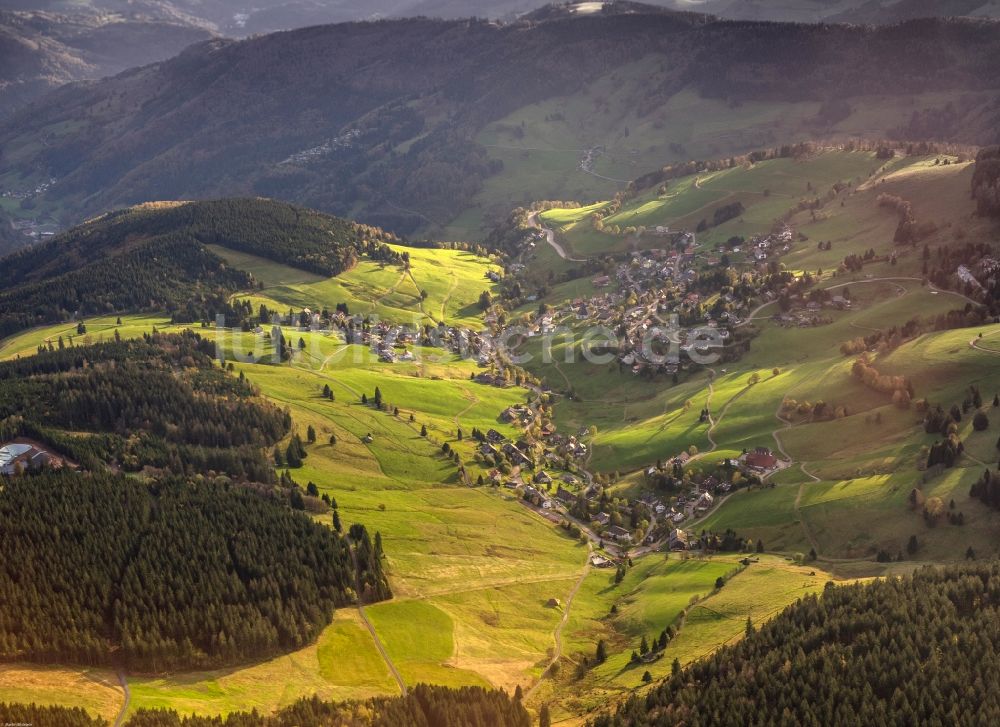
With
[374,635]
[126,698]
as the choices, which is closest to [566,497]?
Result: [374,635]

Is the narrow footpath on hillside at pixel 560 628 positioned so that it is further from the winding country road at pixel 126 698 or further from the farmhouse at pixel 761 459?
the winding country road at pixel 126 698

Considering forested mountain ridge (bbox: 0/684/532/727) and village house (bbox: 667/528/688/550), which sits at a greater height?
forested mountain ridge (bbox: 0/684/532/727)

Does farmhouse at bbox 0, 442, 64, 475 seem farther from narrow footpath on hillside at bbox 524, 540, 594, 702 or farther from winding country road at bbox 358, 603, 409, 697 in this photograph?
narrow footpath on hillside at bbox 524, 540, 594, 702

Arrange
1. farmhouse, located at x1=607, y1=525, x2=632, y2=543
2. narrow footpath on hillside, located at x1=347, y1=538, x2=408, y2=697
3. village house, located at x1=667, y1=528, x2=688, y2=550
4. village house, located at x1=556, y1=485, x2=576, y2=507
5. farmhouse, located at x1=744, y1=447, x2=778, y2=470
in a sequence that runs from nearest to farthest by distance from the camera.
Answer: narrow footpath on hillside, located at x1=347, y1=538, x2=408, y2=697 < village house, located at x1=667, y1=528, x2=688, y2=550 < farmhouse, located at x1=607, y1=525, x2=632, y2=543 < farmhouse, located at x1=744, y1=447, x2=778, y2=470 < village house, located at x1=556, y1=485, x2=576, y2=507

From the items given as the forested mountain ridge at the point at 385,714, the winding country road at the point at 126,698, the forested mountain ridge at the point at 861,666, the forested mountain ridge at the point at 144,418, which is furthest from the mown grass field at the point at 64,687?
the forested mountain ridge at the point at 861,666

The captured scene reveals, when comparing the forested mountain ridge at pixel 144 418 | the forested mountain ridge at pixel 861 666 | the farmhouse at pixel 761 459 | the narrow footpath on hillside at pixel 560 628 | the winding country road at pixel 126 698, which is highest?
the forested mountain ridge at pixel 144 418

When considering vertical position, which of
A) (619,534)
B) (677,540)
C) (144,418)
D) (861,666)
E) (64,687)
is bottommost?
(619,534)

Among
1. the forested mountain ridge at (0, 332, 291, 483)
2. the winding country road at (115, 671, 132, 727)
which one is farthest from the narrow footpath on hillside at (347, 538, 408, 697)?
the winding country road at (115, 671, 132, 727)

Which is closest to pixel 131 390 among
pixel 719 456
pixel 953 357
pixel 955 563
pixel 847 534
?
pixel 719 456

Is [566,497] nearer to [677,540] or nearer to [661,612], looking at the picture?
[677,540]

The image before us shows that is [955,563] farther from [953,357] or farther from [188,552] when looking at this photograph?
[188,552]
